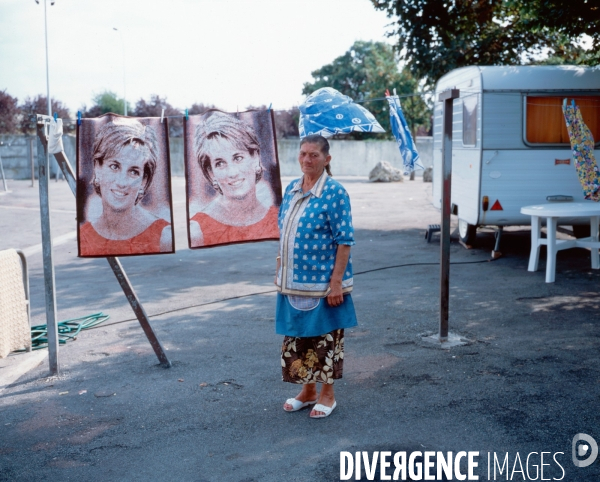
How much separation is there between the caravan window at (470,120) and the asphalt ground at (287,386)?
2648 mm

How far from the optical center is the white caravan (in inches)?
409

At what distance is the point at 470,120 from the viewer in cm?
1107

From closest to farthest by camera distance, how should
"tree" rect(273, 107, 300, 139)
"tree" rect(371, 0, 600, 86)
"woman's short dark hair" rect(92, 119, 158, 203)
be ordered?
"woman's short dark hair" rect(92, 119, 158, 203) < "tree" rect(371, 0, 600, 86) < "tree" rect(273, 107, 300, 139)

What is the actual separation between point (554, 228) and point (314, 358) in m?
5.84

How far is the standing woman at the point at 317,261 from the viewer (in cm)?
421

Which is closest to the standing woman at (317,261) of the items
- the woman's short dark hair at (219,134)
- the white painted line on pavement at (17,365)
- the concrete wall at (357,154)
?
the woman's short dark hair at (219,134)

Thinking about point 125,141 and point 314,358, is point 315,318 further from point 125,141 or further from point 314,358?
point 125,141

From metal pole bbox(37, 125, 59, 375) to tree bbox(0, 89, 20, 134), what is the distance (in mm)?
44234

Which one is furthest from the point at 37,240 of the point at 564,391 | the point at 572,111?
the point at 564,391

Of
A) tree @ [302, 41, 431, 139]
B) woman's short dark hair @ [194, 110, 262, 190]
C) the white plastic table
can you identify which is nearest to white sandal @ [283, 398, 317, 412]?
woman's short dark hair @ [194, 110, 262, 190]

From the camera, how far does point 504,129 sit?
411 inches

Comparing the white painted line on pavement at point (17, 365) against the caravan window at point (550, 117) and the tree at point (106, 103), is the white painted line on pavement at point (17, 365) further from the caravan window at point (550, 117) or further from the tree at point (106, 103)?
the tree at point (106, 103)

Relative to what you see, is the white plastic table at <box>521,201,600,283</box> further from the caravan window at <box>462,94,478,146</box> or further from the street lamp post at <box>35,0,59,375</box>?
the street lamp post at <box>35,0,59,375</box>

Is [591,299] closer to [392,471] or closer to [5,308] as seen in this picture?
[392,471]
